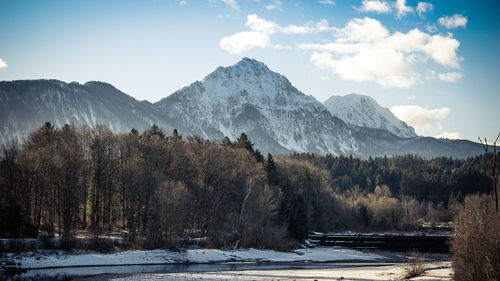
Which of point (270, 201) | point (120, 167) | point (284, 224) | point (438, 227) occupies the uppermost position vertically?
point (120, 167)

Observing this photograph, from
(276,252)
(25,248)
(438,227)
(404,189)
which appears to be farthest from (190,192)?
(404,189)

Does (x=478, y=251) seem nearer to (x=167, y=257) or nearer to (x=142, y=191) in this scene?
(x=167, y=257)

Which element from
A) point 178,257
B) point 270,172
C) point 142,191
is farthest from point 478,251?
point 270,172

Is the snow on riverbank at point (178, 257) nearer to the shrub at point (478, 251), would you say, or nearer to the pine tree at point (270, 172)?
the pine tree at point (270, 172)

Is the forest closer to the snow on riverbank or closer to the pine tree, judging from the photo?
the pine tree

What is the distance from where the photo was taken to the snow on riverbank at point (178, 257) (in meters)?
45.0

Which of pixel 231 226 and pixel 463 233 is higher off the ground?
pixel 463 233

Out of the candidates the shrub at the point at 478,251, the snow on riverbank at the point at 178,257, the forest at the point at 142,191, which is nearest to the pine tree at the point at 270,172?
the forest at the point at 142,191

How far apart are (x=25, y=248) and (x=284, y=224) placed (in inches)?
2051

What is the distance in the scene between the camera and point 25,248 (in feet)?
152

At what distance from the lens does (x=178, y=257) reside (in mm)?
56344

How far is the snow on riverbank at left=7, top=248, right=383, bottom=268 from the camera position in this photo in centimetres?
4497

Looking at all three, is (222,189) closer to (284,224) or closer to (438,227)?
(284,224)

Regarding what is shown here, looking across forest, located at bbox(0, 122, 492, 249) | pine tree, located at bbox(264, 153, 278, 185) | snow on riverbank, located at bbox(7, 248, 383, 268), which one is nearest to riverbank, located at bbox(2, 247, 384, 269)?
snow on riverbank, located at bbox(7, 248, 383, 268)
